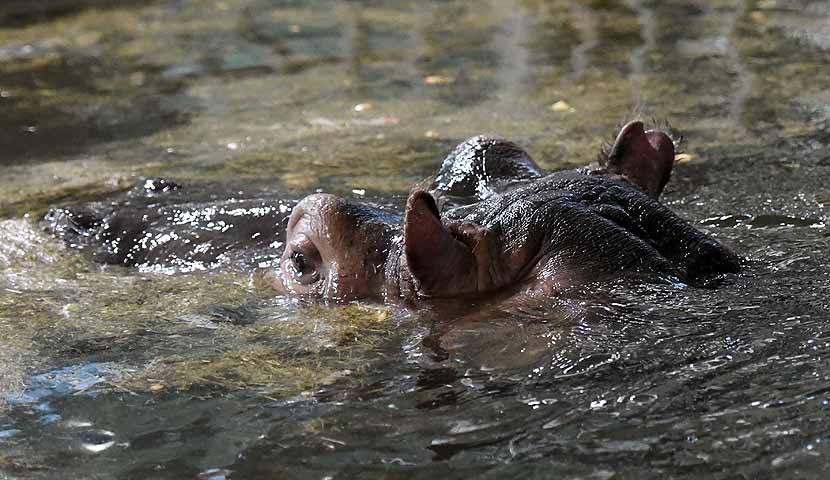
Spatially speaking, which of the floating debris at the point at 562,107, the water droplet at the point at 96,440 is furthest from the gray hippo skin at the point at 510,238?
the floating debris at the point at 562,107

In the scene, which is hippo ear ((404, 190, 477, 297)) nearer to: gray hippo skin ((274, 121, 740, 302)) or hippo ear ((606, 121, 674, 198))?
gray hippo skin ((274, 121, 740, 302))

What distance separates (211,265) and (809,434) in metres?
2.56

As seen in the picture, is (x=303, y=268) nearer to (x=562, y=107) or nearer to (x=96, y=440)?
(x=96, y=440)

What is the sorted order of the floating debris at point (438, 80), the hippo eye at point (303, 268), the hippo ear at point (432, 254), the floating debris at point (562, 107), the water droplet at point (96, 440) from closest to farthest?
the water droplet at point (96, 440)
the hippo ear at point (432, 254)
the hippo eye at point (303, 268)
the floating debris at point (562, 107)
the floating debris at point (438, 80)

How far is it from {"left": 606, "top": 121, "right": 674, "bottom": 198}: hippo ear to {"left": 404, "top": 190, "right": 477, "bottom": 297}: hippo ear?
2.53 ft

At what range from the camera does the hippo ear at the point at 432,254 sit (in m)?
3.75

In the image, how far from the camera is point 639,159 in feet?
14.7

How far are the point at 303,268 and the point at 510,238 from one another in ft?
2.84

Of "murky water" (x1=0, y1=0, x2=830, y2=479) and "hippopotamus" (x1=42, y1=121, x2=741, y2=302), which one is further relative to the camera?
"hippopotamus" (x1=42, y1=121, x2=741, y2=302)

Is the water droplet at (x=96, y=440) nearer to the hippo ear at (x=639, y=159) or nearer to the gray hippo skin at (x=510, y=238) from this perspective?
the gray hippo skin at (x=510, y=238)

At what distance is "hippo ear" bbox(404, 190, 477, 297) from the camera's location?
375 centimetres

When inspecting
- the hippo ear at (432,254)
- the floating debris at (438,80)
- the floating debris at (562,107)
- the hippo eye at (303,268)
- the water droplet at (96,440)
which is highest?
the hippo ear at (432,254)

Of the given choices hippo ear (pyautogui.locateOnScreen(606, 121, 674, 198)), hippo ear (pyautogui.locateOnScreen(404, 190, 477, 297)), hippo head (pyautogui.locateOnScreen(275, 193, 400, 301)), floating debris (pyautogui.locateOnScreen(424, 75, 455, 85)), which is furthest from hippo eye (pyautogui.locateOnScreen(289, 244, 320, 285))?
floating debris (pyautogui.locateOnScreen(424, 75, 455, 85))

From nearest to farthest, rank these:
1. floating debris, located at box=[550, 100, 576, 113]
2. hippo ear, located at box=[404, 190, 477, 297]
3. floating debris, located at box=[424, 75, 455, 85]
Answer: hippo ear, located at box=[404, 190, 477, 297]
floating debris, located at box=[550, 100, 576, 113]
floating debris, located at box=[424, 75, 455, 85]
